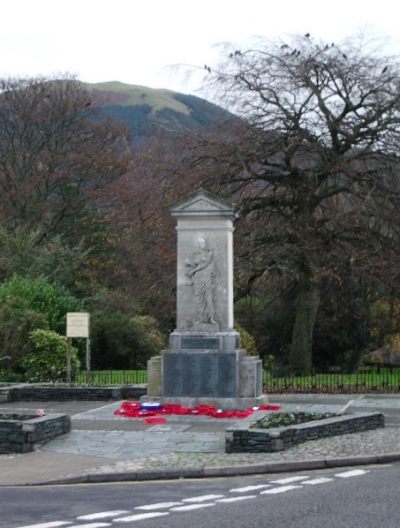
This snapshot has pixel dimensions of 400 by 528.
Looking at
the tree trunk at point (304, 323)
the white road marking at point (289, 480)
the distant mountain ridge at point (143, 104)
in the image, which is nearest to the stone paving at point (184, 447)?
the white road marking at point (289, 480)

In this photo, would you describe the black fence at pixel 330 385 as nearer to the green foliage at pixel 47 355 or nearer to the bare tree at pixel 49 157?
the green foliage at pixel 47 355

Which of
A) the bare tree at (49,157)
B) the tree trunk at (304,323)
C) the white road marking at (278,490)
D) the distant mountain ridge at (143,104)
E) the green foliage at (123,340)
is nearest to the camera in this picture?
the white road marking at (278,490)

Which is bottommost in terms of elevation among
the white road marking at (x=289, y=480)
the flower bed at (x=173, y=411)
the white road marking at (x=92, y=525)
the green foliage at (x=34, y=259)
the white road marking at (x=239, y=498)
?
the white road marking at (x=92, y=525)

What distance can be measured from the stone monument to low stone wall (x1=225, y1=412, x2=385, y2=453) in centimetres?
372

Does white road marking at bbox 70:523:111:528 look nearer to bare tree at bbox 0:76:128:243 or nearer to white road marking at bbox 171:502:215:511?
white road marking at bbox 171:502:215:511

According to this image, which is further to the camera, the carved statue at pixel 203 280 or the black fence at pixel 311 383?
the black fence at pixel 311 383

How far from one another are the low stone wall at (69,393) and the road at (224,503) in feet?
34.5

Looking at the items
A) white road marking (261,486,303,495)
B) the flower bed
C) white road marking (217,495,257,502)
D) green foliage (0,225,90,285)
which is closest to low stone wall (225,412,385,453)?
white road marking (261,486,303,495)

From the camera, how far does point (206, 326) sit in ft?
67.8

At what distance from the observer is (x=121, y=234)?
159 ft

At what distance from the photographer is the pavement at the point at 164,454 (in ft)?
45.0

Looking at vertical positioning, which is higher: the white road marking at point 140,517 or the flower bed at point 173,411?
the flower bed at point 173,411

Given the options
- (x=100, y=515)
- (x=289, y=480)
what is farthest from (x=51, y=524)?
(x=289, y=480)

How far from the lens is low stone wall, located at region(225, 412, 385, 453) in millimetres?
15281
